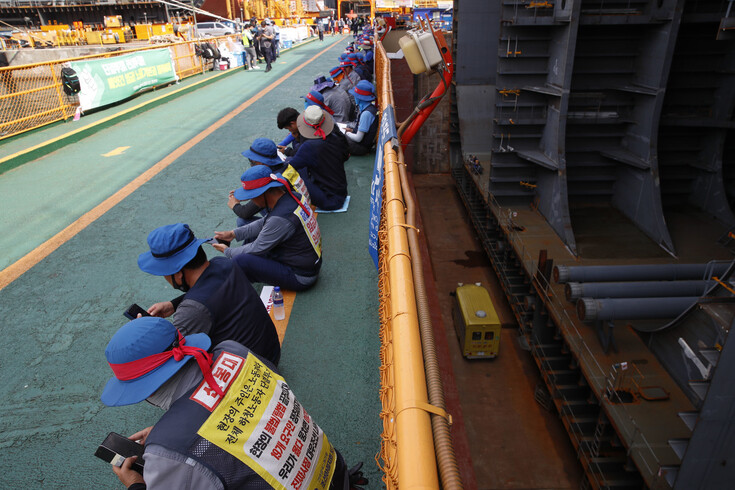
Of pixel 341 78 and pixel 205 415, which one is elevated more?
pixel 341 78

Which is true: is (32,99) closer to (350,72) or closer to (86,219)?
(86,219)

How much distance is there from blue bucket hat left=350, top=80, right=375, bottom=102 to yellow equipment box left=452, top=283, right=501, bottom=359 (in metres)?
3.71

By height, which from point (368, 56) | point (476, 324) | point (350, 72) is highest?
point (368, 56)

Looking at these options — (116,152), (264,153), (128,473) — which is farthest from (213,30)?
(128,473)

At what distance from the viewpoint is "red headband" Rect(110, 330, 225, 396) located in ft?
5.91

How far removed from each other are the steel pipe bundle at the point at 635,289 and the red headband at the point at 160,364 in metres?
4.78

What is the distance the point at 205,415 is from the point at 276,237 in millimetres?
2301

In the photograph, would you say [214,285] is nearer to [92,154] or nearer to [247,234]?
[247,234]

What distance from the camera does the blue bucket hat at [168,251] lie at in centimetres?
266

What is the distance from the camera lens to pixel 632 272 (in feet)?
19.7

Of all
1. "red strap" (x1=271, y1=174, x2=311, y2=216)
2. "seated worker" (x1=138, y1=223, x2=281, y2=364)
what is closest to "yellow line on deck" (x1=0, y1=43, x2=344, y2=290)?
"seated worker" (x1=138, y1=223, x2=281, y2=364)

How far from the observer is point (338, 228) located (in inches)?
227

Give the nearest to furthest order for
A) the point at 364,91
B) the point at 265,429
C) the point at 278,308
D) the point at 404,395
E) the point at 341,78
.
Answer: the point at 404,395, the point at 265,429, the point at 278,308, the point at 364,91, the point at 341,78

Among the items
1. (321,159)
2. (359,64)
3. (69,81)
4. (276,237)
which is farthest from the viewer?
(359,64)
